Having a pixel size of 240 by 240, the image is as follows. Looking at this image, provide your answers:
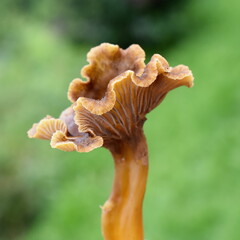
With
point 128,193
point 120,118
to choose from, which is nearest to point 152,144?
point 128,193

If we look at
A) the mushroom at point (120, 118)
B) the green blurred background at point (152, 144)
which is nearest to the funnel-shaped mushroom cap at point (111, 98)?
the mushroom at point (120, 118)

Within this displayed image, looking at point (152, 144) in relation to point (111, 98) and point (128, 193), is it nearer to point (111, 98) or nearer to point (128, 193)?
point (128, 193)

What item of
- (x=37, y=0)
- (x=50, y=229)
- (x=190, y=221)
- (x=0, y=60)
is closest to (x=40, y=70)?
(x=0, y=60)

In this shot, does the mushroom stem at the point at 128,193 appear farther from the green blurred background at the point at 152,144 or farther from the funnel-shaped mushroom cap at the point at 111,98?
the green blurred background at the point at 152,144

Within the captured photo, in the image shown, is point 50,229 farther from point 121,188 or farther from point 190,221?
point 121,188

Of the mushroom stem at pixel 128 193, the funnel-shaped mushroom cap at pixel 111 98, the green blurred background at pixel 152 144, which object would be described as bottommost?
the mushroom stem at pixel 128 193

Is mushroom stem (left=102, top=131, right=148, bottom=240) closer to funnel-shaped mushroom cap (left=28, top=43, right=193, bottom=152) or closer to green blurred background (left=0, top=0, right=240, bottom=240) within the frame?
funnel-shaped mushroom cap (left=28, top=43, right=193, bottom=152)

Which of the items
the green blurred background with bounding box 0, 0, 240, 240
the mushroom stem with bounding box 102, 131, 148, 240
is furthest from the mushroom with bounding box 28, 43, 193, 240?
the green blurred background with bounding box 0, 0, 240, 240
